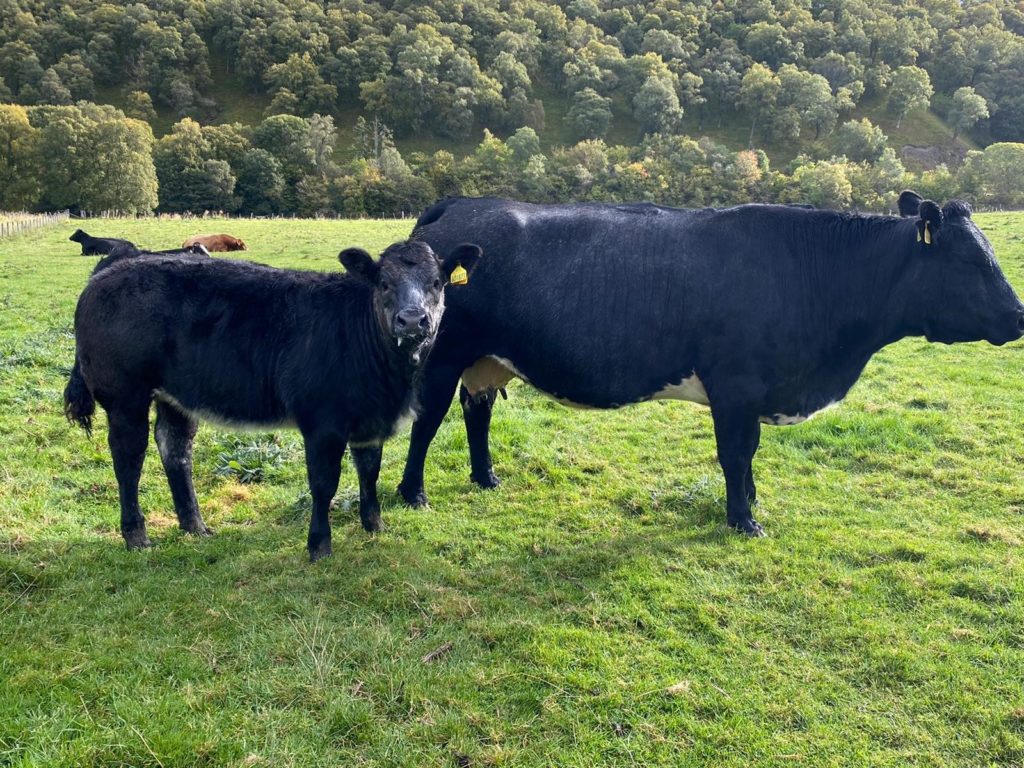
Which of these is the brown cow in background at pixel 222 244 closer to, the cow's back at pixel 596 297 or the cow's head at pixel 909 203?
the cow's back at pixel 596 297

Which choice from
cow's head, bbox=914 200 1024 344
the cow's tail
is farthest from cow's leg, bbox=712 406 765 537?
the cow's tail

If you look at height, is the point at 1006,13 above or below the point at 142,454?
above

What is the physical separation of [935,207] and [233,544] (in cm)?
664

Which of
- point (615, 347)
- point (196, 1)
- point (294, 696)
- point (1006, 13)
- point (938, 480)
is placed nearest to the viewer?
point (294, 696)

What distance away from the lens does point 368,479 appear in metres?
5.99

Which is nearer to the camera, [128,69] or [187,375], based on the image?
[187,375]

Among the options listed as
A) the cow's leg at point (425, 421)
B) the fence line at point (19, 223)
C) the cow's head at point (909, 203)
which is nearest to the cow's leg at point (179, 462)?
the cow's leg at point (425, 421)

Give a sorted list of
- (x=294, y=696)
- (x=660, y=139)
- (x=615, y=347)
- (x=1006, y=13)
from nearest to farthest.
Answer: (x=294, y=696) < (x=615, y=347) < (x=660, y=139) < (x=1006, y=13)

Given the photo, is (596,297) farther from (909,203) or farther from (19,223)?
(19,223)

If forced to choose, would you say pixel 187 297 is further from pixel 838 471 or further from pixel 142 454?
pixel 838 471

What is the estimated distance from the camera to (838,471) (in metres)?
7.45

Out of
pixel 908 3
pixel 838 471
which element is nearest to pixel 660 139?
pixel 908 3

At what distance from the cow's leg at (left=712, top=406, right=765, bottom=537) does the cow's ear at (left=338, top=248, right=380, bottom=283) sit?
129 inches

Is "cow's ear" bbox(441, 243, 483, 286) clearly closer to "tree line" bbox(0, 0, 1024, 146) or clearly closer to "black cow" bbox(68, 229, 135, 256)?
"black cow" bbox(68, 229, 135, 256)
